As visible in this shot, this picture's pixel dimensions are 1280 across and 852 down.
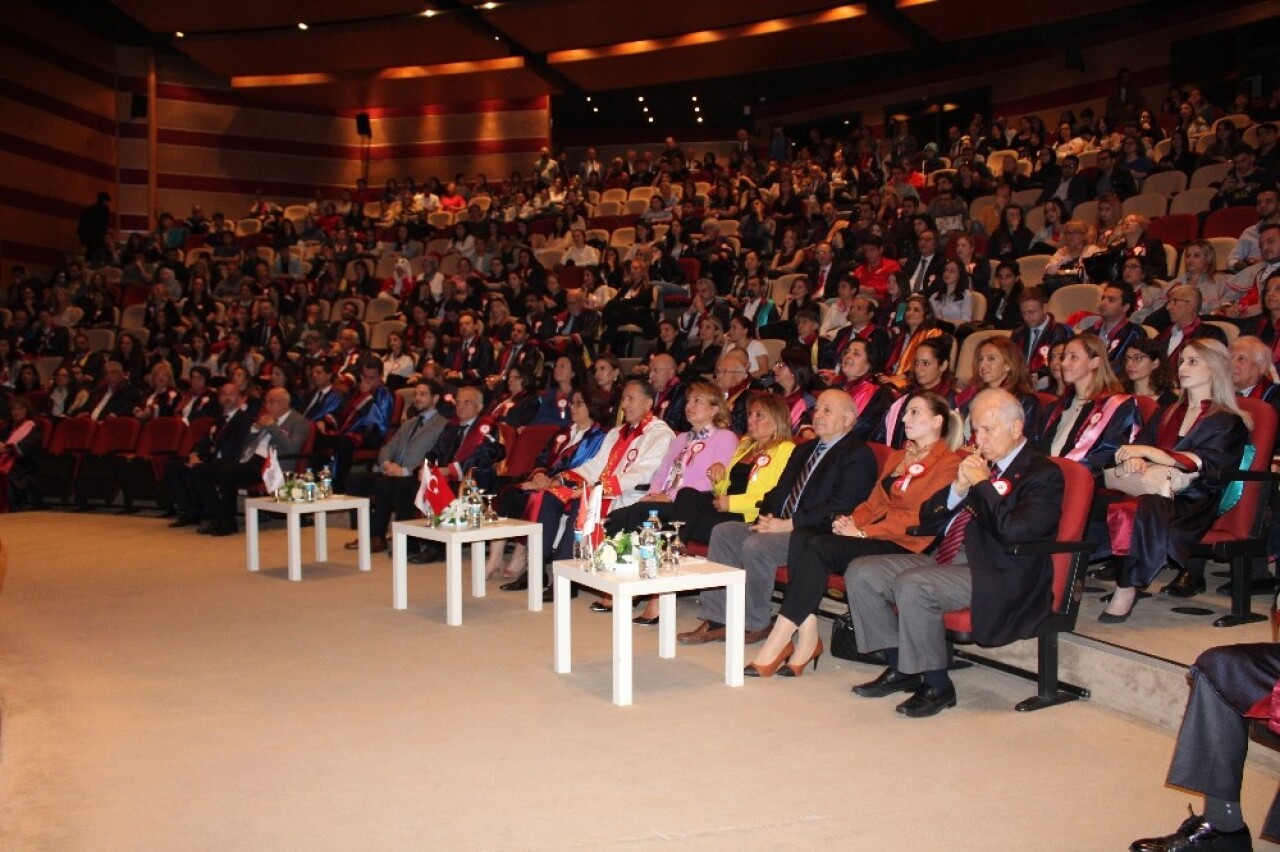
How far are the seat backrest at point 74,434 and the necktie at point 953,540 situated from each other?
8472mm

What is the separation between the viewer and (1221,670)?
2.54 m

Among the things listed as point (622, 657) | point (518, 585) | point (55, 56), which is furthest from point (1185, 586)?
point (55, 56)

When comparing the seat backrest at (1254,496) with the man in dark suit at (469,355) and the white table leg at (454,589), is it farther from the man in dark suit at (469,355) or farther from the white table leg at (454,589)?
the man in dark suit at (469,355)

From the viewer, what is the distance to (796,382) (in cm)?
657

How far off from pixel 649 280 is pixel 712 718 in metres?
7.80

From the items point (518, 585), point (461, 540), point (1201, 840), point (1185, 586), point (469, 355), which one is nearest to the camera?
point (1201, 840)

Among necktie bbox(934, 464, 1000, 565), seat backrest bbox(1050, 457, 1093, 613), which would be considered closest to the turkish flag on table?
necktie bbox(934, 464, 1000, 565)

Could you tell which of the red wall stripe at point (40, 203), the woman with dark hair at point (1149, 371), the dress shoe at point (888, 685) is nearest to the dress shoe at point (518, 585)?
the dress shoe at point (888, 685)

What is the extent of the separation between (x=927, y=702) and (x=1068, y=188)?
286 inches

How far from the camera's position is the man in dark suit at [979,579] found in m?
3.58

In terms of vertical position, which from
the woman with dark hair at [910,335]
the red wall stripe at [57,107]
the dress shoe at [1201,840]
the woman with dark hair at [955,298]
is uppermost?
the red wall stripe at [57,107]

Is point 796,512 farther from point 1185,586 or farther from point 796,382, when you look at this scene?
point 796,382

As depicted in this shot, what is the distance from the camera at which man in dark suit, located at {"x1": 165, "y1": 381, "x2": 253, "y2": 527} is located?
28.1ft

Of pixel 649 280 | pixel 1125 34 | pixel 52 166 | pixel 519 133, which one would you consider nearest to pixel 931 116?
pixel 1125 34
